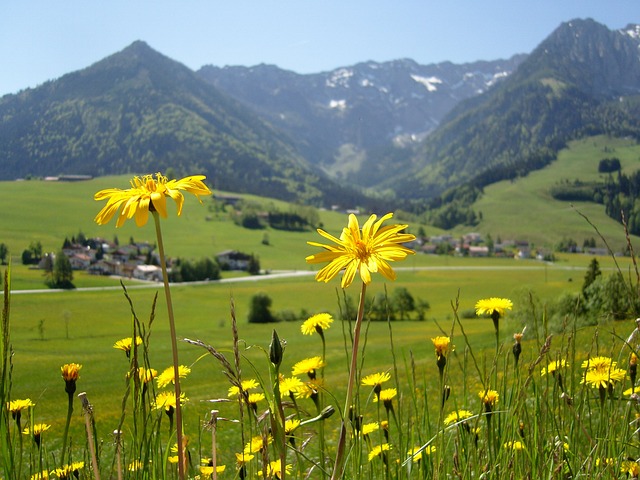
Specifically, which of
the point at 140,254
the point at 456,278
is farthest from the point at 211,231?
the point at 456,278

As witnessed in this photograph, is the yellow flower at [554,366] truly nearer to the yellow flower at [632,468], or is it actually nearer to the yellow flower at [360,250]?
the yellow flower at [632,468]

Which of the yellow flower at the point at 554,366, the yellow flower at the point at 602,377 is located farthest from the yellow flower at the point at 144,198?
the yellow flower at the point at 602,377

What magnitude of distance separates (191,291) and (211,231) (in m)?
73.4

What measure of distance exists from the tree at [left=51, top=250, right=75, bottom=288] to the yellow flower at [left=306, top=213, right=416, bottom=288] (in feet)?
401

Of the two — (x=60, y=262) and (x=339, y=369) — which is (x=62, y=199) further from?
(x=339, y=369)

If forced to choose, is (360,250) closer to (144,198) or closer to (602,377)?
(144,198)

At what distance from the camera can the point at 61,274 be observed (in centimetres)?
11312

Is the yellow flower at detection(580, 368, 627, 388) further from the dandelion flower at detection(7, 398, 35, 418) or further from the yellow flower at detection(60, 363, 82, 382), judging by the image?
the dandelion flower at detection(7, 398, 35, 418)

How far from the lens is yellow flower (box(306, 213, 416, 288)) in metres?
1.44

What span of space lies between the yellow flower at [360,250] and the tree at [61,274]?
122m

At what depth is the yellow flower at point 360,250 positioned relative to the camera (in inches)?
56.9

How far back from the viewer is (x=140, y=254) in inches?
5591

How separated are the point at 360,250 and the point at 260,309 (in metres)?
86.8

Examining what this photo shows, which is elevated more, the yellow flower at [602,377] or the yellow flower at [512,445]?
the yellow flower at [602,377]
